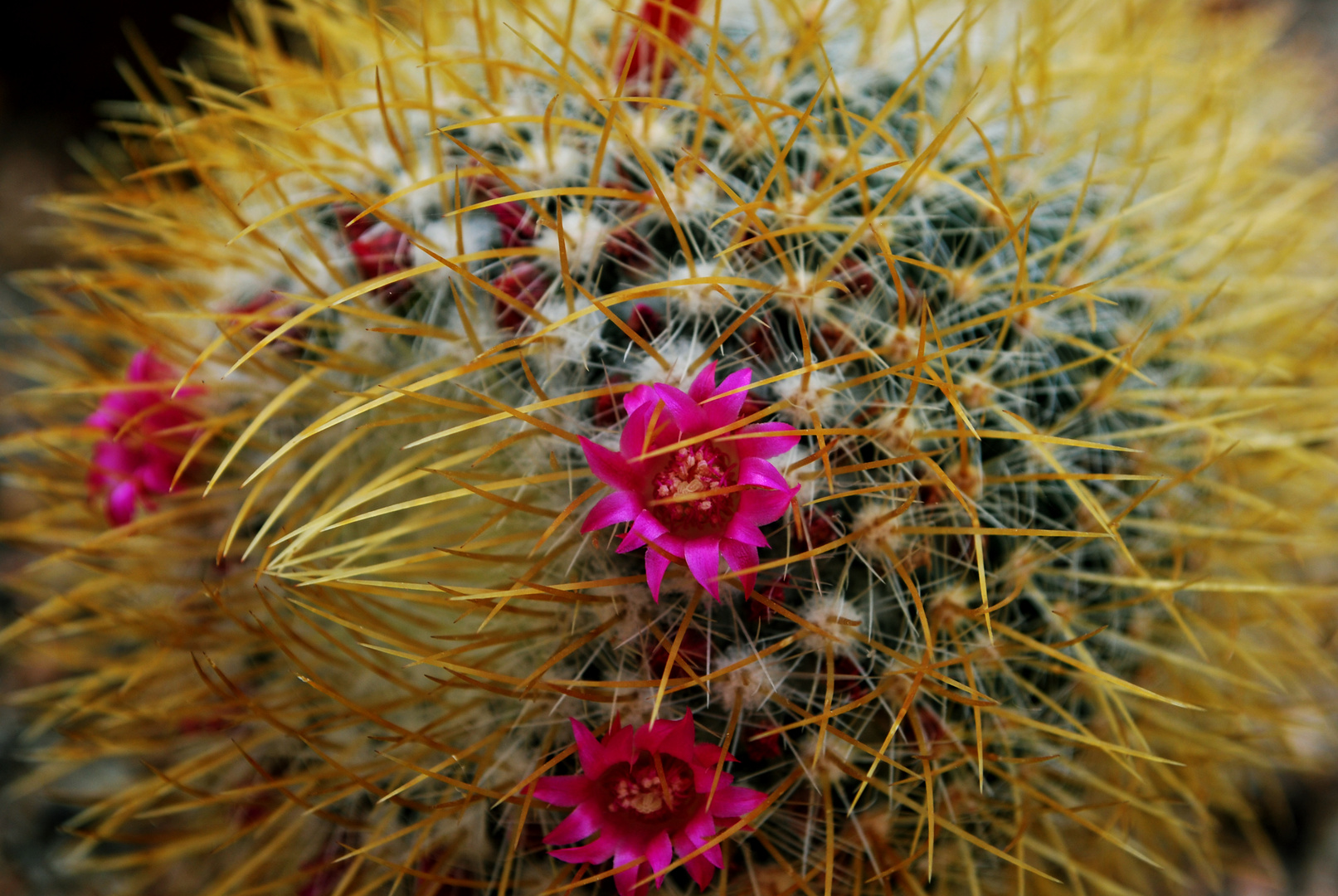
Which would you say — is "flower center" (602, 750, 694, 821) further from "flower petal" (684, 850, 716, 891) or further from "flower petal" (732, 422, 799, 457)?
"flower petal" (732, 422, 799, 457)

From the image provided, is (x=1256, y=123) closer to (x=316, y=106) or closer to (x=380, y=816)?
(x=316, y=106)

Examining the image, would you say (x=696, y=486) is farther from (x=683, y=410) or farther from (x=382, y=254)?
(x=382, y=254)

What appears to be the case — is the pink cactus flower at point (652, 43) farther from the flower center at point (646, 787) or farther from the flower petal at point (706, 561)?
the flower center at point (646, 787)

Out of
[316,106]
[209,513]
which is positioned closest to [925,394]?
[209,513]

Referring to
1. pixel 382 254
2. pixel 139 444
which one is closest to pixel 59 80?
pixel 139 444

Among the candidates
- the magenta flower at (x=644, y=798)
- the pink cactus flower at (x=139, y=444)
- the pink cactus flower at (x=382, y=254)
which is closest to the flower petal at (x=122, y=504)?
the pink cactus flower at (x=139, y=444)

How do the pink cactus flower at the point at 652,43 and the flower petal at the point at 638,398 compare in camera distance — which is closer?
the flower petal at the point at 638,398

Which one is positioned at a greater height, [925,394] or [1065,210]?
[1065,210]
